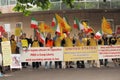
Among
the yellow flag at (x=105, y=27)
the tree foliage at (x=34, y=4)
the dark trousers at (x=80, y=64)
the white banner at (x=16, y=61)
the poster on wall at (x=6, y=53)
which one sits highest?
the tree foliage at (x=34, y=4)

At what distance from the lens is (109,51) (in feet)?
77.0

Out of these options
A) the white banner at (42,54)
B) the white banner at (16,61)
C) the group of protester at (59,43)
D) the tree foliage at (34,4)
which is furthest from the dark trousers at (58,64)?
the tree foliage at (34,4)

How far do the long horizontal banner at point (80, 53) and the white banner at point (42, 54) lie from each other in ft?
1.25

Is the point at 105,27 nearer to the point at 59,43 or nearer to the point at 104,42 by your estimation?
the point at 104,42

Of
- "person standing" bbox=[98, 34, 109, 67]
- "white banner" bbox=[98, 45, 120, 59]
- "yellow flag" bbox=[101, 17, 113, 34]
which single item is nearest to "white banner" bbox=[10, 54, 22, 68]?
"white banner" bbox=[98, 45, 120, 59]

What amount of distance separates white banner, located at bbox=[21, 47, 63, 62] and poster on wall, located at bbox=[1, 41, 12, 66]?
5.86ft

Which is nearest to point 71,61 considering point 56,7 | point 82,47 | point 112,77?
point 82,47

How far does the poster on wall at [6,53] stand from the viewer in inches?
789

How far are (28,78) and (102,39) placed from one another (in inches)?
282

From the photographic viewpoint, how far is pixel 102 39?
23.9 meters

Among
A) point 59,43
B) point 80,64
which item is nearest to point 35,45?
point 59,43

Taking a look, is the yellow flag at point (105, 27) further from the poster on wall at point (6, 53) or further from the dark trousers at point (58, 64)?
the poster on wall at point (6, 53)

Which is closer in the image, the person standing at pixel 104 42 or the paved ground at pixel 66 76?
the paved ground at pixel 66 76

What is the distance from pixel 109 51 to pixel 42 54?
150 inches
